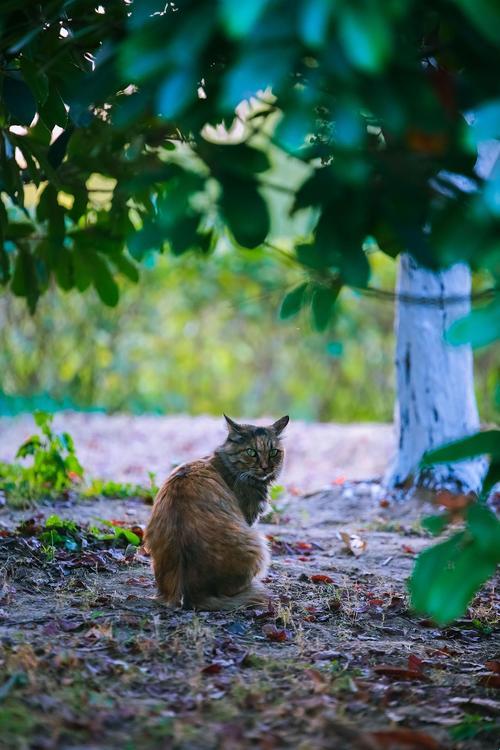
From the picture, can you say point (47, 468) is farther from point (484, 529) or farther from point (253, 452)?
point (484, 529)

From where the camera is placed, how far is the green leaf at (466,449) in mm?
2006

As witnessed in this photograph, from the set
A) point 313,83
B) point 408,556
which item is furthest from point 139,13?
point 408,556

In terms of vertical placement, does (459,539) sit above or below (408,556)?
above

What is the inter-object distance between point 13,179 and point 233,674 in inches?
82.0

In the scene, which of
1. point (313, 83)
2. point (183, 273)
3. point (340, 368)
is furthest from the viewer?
point (340, 368)

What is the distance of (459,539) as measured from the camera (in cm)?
215

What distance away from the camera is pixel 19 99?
302 cm

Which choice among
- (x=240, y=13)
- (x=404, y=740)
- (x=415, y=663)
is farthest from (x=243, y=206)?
(x=415, y=663)

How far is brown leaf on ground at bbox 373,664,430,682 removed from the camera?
268cm

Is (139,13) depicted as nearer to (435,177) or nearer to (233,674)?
(435,177)

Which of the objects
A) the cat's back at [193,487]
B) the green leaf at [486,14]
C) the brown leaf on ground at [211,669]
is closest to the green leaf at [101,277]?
the cat's back at [193,487]

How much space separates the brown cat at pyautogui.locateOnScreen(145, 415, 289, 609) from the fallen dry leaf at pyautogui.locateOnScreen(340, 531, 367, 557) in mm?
1007

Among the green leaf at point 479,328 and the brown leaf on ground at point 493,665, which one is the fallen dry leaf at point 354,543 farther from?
the green leaf at point 479,328

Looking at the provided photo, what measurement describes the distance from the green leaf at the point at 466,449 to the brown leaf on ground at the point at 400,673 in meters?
0.96
